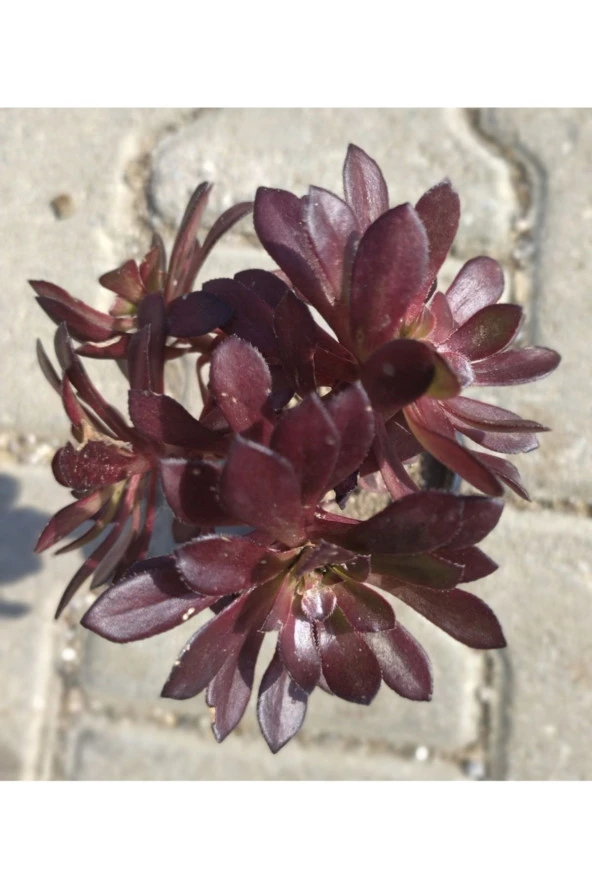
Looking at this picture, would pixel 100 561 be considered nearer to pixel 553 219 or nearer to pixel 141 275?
pixel 141 275

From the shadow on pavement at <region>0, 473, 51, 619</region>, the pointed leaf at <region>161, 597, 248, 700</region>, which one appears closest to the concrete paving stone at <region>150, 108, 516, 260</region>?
the shadow on pavement at <region>0, 473, 51, 619</region>

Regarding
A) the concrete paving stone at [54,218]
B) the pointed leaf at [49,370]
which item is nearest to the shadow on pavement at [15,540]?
the concrete paving stone at [54,218]

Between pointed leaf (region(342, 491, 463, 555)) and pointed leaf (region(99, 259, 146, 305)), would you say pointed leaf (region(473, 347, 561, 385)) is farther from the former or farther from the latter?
pointed leaf (region(99, 259, 146, 305))

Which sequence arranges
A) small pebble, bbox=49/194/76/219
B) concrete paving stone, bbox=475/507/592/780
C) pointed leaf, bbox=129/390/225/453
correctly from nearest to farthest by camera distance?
pointed leaf, bbox=129/390/225/453 < concrete paving stone, bbox=475/507/592/780 < small pebble, bbox=49/194/76/219

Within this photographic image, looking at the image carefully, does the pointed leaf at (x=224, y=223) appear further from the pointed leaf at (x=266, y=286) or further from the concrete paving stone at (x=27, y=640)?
the concrete paving stone at (x=27, y=640)

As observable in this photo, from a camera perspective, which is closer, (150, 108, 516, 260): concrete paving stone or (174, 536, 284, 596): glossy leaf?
(174, 536, 284, 596): glossy leaf

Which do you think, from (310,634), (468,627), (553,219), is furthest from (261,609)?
(553,219)
